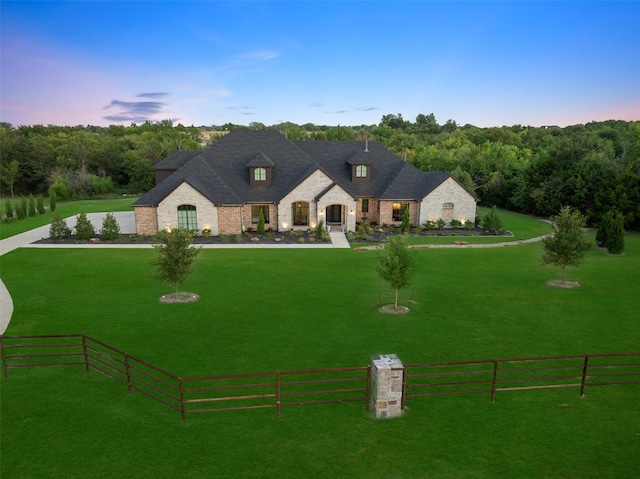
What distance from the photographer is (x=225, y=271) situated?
2588 cm

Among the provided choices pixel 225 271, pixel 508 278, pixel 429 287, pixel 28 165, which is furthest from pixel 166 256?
pixel 28 165

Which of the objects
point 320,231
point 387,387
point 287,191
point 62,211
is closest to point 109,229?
Answer: point 287,191

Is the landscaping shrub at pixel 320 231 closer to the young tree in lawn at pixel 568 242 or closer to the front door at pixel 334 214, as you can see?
the front door at pixel 334 214

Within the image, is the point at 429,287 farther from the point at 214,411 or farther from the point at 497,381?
the point at 214,411

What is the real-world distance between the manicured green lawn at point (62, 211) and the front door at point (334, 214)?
21.9m

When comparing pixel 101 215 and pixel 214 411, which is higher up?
pixel 101 215

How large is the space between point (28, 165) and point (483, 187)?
82.3 metres

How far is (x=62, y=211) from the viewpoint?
169 ft

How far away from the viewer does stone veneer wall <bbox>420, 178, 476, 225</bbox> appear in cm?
4019

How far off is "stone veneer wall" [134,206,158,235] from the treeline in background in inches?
861

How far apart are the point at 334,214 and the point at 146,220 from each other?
16.5 meters

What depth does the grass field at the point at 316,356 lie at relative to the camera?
10086 mm

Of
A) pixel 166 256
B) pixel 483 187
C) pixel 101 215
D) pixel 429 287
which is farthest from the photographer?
pixel 483 187

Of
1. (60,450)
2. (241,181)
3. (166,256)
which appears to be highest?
(241,181)
